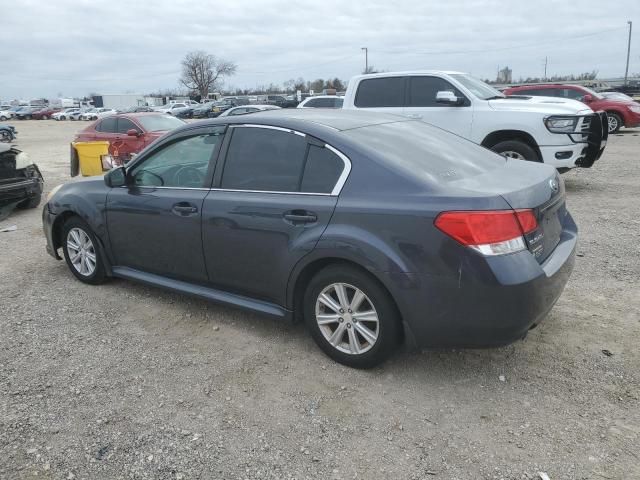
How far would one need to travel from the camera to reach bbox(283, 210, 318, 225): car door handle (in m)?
3.22

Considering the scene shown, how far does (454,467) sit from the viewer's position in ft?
8.19

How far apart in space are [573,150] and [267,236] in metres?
6.14

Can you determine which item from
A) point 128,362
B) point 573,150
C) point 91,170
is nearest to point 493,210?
point 128,362

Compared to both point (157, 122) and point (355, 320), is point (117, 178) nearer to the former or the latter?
point (355, 320)

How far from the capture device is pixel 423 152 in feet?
11.1

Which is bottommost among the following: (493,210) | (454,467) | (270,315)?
(454,467)

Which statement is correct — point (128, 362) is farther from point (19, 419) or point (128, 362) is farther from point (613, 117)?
point (613, 117)

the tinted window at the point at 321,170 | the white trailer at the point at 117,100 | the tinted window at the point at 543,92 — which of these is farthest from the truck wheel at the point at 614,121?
the white trailer at the point at 117,100

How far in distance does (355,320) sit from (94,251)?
277 cm

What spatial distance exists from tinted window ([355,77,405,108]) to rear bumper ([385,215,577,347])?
21.6 ft

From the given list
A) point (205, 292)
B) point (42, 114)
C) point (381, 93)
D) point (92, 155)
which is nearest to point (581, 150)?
point (381, 93)

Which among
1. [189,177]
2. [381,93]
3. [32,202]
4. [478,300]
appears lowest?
[32,202]

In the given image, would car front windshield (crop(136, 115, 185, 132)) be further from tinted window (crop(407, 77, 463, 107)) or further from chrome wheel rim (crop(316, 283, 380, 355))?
chrome wheel rim (crop(316, 283, 380, 355))

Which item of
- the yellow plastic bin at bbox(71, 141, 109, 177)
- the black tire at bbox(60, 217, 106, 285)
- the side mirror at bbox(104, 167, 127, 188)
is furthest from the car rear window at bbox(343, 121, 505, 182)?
the yellow plastic bin at bbox(71, 141, 109, 177)
